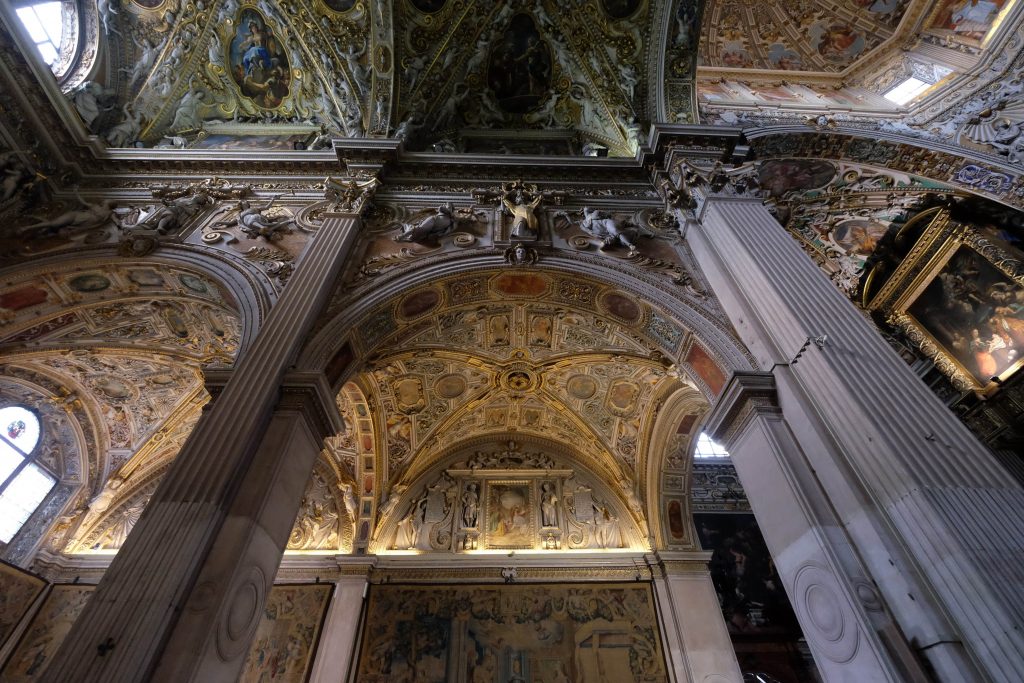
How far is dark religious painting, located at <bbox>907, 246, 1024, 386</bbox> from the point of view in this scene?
8.16 m

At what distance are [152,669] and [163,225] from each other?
6048 millimetres

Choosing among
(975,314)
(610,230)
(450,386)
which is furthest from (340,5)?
(975,314)

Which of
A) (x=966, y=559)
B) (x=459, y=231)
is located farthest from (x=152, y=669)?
(x=459, y=231)

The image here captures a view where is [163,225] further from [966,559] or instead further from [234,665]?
[966,559]

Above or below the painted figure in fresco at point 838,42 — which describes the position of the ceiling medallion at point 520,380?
below

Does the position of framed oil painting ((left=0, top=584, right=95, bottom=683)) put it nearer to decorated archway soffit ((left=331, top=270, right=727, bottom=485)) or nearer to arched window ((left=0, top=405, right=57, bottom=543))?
arched window ((left=0, top=405, right=57, bottom=543))

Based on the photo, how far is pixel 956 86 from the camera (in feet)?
29.6

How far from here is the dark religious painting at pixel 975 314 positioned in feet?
26.8

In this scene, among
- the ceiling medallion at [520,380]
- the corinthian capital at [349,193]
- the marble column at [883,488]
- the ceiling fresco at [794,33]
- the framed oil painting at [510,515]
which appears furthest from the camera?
the ceiling fresco at [794,33]

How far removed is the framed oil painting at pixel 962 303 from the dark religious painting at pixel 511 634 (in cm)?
765

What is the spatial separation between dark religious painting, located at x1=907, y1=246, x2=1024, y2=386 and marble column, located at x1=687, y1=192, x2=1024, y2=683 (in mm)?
5880

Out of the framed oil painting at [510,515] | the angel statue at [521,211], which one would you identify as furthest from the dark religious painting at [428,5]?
the framed oil painting at [510,515]

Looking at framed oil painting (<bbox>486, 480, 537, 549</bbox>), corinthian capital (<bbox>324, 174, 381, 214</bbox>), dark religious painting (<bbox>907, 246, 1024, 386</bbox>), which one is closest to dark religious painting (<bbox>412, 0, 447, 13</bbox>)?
corinthian capital (<bbox>324, 174, 381, 214</bbox>)

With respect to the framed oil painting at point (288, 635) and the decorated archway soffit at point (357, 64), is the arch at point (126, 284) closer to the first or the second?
the decorated archway soffit at point (357, 64)
